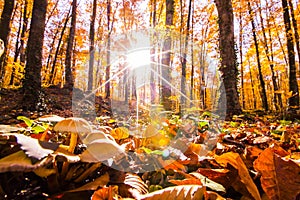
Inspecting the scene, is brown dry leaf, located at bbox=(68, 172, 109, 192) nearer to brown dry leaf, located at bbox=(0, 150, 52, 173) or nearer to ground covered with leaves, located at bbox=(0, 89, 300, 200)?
ground covered with leaves, located at bbox=(0, 89, 300, 200)

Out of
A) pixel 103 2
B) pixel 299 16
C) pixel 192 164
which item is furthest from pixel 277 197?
pixel 103 2

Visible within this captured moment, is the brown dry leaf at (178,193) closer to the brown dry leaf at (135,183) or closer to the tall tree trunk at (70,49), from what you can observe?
the brown dry leaf at (135,183)

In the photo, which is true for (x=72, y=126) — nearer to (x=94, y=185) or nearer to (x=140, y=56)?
(x=94, y=185)

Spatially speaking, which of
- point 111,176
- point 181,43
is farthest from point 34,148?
point 181,43

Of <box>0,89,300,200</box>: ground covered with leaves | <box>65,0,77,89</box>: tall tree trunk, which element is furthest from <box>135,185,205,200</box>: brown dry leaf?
<box>65,0,77,89</box>: tall tree trunk

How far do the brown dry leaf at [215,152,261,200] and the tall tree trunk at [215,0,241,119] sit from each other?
4.63 m

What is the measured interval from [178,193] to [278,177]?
253 mm

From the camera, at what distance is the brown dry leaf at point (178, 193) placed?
0.43 m

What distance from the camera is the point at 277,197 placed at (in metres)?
0.50

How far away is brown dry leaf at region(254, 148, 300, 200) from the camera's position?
0.50 m

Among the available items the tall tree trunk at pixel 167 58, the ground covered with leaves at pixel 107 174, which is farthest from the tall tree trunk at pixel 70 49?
the ground covered with leaves at pixel 107 174

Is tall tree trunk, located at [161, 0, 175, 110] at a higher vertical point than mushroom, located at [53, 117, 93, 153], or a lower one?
higher

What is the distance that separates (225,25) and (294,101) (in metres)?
3.51

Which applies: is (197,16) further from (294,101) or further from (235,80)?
(235,80)
